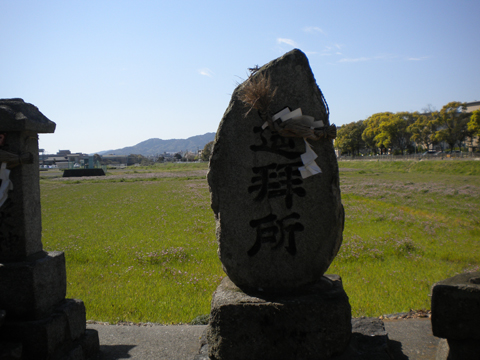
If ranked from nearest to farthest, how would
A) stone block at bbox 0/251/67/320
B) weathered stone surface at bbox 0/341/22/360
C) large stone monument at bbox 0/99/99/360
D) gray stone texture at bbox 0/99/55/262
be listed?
weathered stone surface at bbox 0/341/22/360
large stone monument at bbox 0/99/99/360
stone block at bbox 0/251/67/320
gray stone texture at bbox 0/99/55/262

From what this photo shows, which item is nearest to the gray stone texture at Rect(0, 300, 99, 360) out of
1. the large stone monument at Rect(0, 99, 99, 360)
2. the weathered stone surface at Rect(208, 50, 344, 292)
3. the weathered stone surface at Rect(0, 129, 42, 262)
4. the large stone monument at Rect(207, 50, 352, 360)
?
the large stone monument at Rect(0, 99, 99, 360)

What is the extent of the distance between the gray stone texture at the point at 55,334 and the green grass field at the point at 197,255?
4.55 feet

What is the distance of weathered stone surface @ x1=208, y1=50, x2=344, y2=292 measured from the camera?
390 centimetres

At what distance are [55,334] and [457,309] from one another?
4876 mm

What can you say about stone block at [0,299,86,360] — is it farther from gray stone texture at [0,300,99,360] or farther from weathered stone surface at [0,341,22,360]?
weathered stone surface at [0,341,22,360]

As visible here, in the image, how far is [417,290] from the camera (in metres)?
6.99

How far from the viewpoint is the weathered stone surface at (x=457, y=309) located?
11.8ft

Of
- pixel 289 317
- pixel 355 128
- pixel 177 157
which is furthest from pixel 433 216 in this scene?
pixel 177 157

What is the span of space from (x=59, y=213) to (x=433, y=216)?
18.9m

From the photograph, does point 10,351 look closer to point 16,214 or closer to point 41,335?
point 41,335

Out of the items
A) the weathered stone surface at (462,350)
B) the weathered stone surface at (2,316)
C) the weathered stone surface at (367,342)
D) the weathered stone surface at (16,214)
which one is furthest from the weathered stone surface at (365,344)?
the weathered stone surface at (16,214)

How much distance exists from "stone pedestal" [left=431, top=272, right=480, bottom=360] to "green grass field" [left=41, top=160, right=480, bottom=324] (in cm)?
246

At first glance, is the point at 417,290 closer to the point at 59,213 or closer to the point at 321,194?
the point at 321,194

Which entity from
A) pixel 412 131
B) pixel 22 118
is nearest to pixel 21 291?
pixel 22 118
